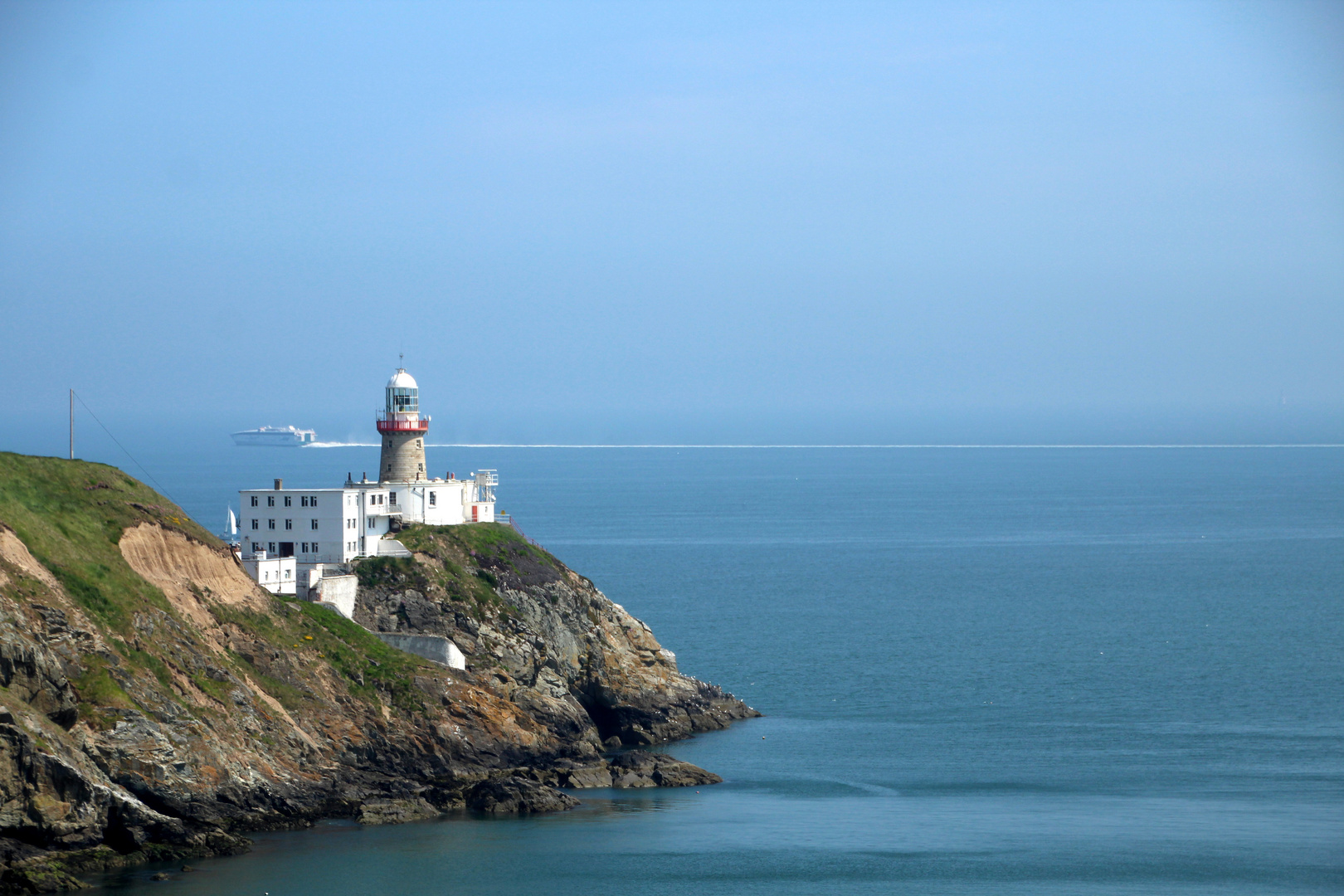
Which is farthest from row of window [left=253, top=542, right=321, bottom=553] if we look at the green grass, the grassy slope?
the green grass

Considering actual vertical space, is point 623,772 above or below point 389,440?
below

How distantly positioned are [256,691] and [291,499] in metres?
19.0

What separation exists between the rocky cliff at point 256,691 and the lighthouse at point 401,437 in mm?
7276

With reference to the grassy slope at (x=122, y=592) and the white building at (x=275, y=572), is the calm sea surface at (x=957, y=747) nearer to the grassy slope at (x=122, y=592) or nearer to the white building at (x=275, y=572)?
the grassy slope at (x=122, y=592)

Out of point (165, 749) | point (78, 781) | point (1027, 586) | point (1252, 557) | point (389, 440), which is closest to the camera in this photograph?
point (78, 781)

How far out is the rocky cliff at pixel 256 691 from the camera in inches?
1903

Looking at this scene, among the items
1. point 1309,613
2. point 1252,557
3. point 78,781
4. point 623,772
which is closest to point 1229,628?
point 1309,613

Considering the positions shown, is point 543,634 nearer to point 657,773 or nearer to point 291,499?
point 657,773

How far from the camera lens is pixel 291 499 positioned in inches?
2960

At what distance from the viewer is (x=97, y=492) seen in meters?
62.2

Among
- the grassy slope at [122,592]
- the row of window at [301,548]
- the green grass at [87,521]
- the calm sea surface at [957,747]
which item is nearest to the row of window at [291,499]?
the row of window at [301,548]

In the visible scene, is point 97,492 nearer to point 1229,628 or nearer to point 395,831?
point 395,831

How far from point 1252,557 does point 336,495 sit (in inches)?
3866

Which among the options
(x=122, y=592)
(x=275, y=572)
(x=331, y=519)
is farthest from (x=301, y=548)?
(x=122, y=592)
